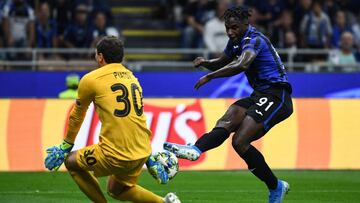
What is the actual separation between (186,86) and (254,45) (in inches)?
429

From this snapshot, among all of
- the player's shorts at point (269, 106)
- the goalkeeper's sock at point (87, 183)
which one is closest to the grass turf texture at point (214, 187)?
the player's shorts at point (269, 106)

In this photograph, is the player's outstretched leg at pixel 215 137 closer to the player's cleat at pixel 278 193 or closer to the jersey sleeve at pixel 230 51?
the jersey sleeve at pixel 230 51

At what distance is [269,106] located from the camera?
452 inches

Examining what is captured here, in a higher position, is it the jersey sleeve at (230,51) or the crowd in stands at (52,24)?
the jersey sleeve at (230,51)

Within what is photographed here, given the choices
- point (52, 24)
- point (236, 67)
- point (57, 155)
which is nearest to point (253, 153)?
point (236, 67)

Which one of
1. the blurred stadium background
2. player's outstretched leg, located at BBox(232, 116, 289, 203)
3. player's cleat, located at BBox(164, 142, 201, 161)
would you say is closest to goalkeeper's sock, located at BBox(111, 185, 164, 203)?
player's cleat, located at BBox(164, 142, 201, 161)

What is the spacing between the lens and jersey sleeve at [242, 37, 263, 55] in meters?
11.3

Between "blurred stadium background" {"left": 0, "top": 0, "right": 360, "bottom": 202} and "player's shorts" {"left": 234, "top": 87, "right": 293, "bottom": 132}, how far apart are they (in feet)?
4.73

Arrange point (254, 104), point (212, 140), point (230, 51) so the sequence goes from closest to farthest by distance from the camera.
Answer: point (212, 140) < point (254, 104) < point (230, 51)

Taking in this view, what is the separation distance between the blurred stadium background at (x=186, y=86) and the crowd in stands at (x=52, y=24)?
0.03 metres

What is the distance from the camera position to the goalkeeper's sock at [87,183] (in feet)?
32.6

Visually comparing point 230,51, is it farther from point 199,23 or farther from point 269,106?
point 199,23

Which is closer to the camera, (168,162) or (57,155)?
(57,155)

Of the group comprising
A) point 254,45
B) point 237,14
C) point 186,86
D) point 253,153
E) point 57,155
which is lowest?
point 186,86
